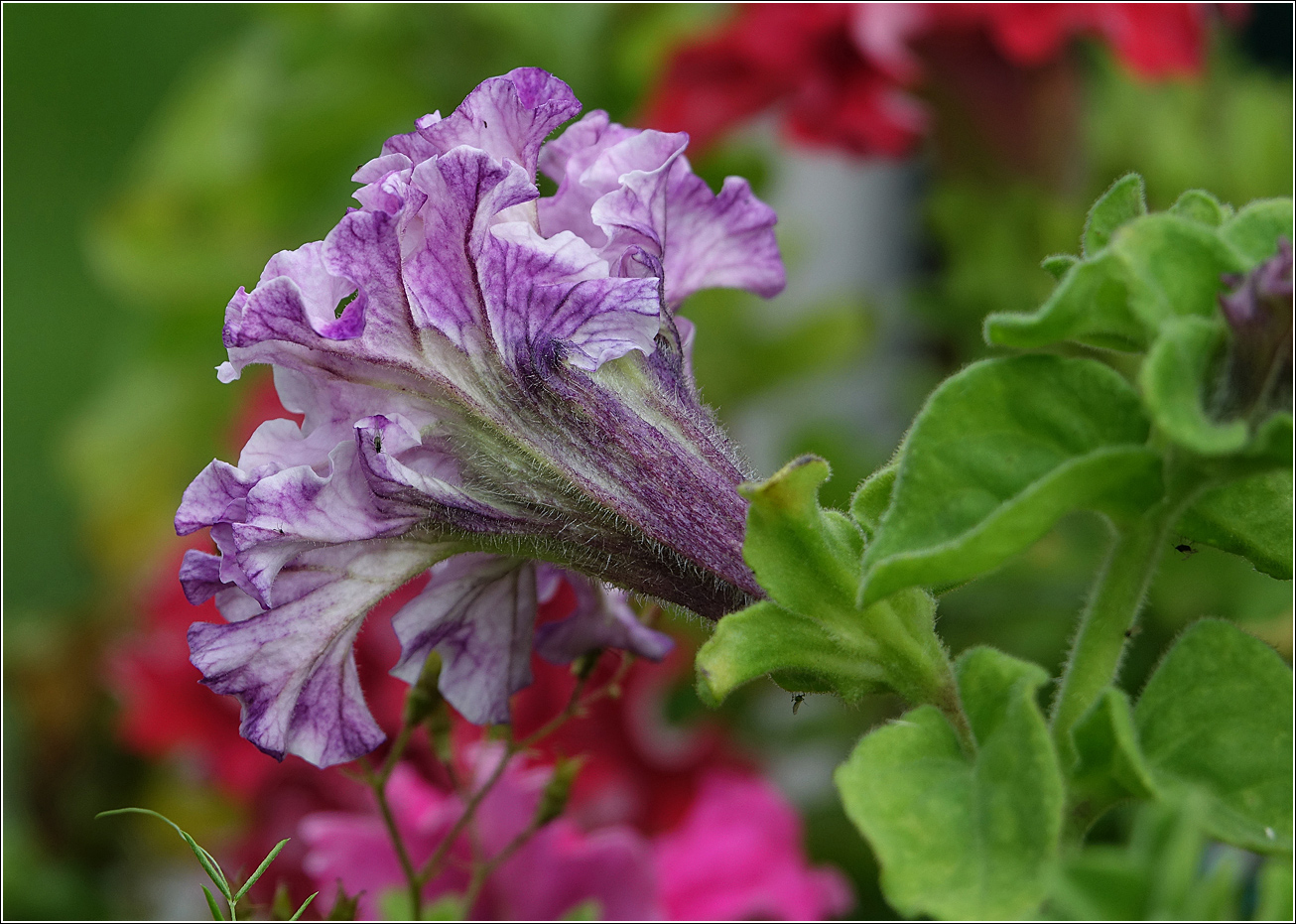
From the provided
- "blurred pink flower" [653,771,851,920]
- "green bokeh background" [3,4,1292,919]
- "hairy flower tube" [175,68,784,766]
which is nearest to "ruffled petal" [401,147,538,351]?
"hairy flower tube" [175,68,784,766]

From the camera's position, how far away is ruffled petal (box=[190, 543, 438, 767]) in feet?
0.96

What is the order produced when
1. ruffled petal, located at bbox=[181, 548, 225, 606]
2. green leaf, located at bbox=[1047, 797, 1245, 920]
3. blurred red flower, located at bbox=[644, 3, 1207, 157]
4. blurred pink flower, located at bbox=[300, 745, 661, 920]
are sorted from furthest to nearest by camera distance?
blurred red flower, located at bbox=[644, 3, 1207, 157] < blurred pink flower, located at bbox=[300, 745, 661, 920] < ruffled petal, located at bbox=[181, 548, 225, 606] < green leaf, located at bbox=[1047, 797, 1245, 920]

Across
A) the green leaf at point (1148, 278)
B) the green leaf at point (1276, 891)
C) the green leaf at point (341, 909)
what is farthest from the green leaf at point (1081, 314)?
the green leaf at point (341, 909)

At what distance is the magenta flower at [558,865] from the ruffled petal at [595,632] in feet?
0.32

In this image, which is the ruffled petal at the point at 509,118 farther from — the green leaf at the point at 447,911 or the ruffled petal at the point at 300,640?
the green leaf at the point at 447,911

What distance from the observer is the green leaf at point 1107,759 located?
0.24m

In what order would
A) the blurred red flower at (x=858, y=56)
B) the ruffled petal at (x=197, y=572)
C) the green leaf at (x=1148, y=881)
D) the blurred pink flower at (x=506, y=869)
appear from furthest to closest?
the blurred red flower at (x=858, y=56)
the blurred pink flower at (x=506, y=869)
the ruffled petal at (x=197, y=572)
the green leaf at (x=1148, y=881)

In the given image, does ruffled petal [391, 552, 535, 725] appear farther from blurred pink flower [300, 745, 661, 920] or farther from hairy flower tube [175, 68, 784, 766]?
blurred pink flower [300, 745, 661, 920]

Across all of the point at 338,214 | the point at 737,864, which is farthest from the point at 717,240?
the point at 338,214

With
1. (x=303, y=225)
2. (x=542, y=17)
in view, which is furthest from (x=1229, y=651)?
(x=303, y=225)

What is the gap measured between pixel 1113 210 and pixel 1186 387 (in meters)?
0.06

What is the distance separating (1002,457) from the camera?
9.9 inches

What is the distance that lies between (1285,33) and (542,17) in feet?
1.66

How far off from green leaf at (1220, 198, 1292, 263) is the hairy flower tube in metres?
0.12
